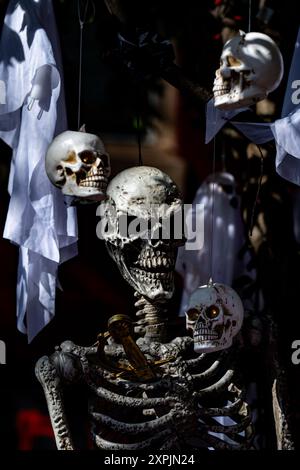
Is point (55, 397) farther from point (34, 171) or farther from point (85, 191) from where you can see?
point (34, 171)

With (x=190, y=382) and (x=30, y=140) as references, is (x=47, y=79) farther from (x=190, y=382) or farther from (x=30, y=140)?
(x=190, y=382)

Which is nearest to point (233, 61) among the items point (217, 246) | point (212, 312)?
point (212, 312)

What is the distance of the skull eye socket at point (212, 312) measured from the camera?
20.9 ft

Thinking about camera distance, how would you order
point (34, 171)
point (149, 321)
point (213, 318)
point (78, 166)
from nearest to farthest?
point (78, 166) → point (213, 318) → point (149, 321) → point (34, 171)

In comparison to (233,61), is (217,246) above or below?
below

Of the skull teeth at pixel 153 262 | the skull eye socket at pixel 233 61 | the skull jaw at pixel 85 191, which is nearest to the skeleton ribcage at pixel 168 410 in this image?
the skull teeth at pixel 153 262

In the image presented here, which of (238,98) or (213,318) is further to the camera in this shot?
(213,318)

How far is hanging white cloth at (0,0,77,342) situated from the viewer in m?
6.61

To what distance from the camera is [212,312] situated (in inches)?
252

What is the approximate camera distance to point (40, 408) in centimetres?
1036

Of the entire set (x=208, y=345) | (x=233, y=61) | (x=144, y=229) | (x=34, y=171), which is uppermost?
(x=233, y=61)

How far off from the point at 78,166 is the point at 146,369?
0.78 metres

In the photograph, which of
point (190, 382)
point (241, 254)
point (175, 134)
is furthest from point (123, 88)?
point (175, 134)
